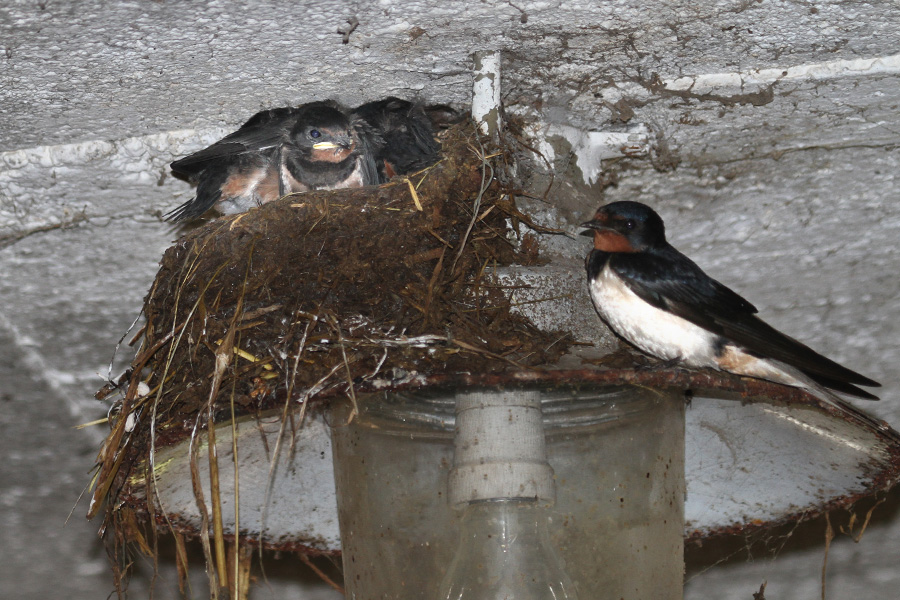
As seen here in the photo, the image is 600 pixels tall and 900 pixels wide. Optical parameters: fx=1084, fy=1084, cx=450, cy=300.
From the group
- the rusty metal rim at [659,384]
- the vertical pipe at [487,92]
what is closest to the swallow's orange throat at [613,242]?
the vertical pipe at [487,92]

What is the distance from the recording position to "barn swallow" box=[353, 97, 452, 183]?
301cm

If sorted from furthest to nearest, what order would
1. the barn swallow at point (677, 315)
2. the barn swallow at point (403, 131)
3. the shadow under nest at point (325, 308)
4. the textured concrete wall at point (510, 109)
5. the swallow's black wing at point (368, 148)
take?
the swallow's black wing at point (368, 148) → the barn swallow at point (403, 131) → the barn swallow at point (677, 315) → the textured concrete wall at point (510, 109) → the shadow under nest at point (325, 308)

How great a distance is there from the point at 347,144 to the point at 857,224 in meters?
1.53

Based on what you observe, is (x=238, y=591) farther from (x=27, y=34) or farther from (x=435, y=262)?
(x=27, y=34)

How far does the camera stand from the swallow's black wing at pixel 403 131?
9.87 ft

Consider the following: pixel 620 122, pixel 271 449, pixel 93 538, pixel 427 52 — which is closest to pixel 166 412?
pixel 271 449

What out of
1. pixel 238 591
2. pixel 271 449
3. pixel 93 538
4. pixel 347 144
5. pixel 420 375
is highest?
pixel 347 144

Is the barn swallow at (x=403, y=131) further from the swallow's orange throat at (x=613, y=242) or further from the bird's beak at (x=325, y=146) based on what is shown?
the swallow's orange throat at (x=613, y=242)

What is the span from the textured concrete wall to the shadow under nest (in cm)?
29

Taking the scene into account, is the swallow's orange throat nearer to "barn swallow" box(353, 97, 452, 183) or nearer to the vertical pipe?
the vertical pipe

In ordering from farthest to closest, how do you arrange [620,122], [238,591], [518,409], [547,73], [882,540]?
1. [882,540]
2. [620,122]
3. [547,73]
4. [238,591]
5. [518,409]

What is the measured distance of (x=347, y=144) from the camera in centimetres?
315

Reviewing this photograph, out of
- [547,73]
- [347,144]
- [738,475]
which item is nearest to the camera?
[738,475]

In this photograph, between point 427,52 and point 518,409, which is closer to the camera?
point 518,409
